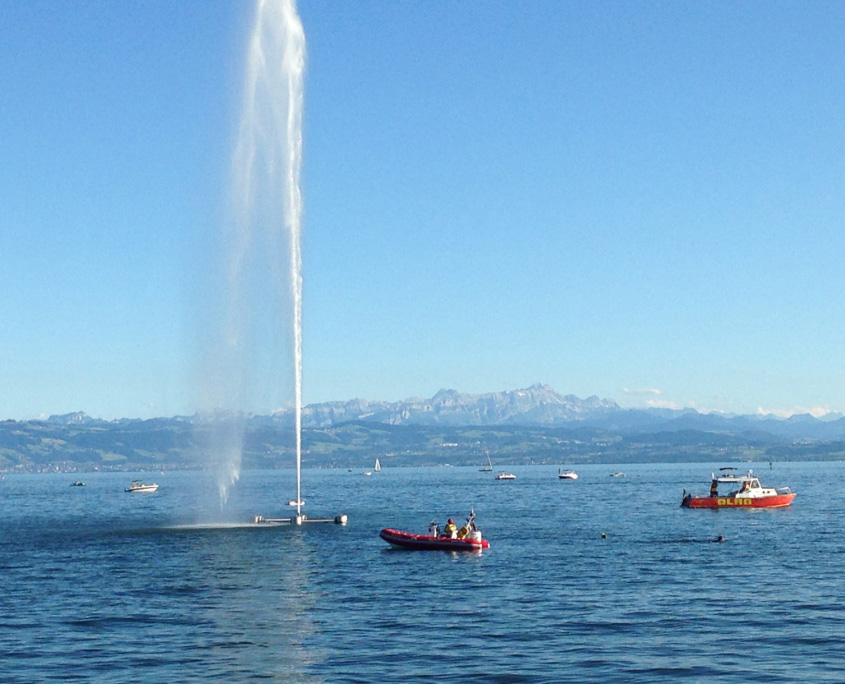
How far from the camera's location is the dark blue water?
42625 millimetres

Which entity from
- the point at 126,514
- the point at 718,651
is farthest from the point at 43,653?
the point at 126,514

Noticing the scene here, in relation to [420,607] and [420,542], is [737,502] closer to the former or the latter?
[420,542]

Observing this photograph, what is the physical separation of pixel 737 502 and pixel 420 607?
104746 mm

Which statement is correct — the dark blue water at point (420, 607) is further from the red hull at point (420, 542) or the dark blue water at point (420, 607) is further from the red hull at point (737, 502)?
the red hull at point (737, 502)

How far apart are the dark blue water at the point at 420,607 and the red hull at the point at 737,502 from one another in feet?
135

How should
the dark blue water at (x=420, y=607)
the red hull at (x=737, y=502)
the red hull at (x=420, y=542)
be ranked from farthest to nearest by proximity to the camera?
1. the red hull at (x=737, y=502)
2. the red hull at (x=420, y=542)
3. the dark blue water at (x=420, y=607)

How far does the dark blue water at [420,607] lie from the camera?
42625mm

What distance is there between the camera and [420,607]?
2295 inches

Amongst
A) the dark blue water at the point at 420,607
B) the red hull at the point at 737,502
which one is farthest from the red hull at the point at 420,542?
the red hull at the point at 737,502

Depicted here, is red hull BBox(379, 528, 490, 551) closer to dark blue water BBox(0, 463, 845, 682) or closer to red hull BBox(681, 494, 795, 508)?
dark blue water BBox(0, 463, 845, 682)

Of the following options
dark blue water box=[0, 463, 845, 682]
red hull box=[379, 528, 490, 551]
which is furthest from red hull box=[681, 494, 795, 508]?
red hull box=[379, 528, 490, 551]

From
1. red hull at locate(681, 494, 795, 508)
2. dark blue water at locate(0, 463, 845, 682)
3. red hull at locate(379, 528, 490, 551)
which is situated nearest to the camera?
dark blue water at locate(0, 463, 845, 682)

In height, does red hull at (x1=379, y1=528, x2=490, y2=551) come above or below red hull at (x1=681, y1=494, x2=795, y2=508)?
above

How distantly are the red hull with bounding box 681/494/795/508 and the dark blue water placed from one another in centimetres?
4121
